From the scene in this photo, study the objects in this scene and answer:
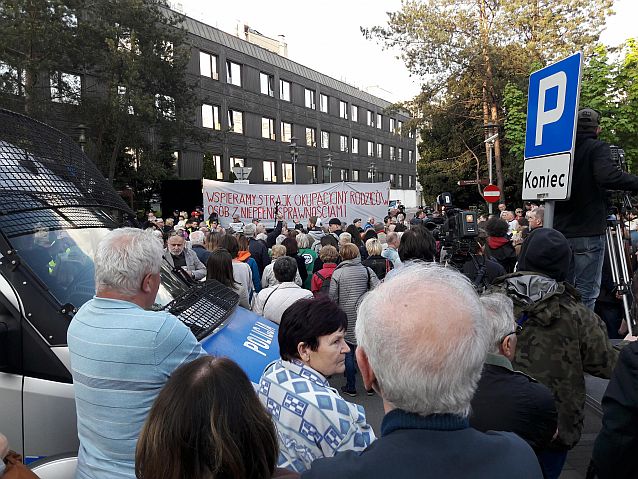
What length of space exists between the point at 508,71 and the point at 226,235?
2278cm

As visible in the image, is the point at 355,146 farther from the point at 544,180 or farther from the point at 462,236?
the point at 544,180

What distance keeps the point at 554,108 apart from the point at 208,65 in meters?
36.4

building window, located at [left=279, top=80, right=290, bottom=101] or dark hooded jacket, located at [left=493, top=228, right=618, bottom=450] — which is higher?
building window, located at [left=279, top=80, right=290, bottom=101]

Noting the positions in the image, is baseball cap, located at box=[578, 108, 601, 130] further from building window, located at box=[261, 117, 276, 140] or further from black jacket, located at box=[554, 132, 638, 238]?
building window, located at box=[261, 117, 276, 140]

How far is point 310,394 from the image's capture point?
6.79 feet

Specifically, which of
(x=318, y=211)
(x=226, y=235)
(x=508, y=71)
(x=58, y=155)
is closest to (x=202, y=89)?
(x=508, y=71)

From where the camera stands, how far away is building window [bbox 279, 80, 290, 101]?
44.7 meters

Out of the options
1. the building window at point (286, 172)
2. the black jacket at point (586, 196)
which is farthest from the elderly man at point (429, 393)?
the building window at point (286, 172)

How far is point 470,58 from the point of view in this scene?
2553cm

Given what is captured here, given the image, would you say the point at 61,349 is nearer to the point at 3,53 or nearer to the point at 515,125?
the point at 3,53

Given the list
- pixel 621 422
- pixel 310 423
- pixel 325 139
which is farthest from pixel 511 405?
pixel 325 139

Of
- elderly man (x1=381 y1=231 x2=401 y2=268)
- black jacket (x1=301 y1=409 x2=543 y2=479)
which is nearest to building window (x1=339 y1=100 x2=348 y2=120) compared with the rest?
elderly man (x1=381 y1=231 x2=401 y2=268)

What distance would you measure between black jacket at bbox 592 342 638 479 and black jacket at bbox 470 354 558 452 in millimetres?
200

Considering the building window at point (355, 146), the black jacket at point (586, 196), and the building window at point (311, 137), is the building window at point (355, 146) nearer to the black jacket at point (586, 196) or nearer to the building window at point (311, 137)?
the building window at point (311, 137)
